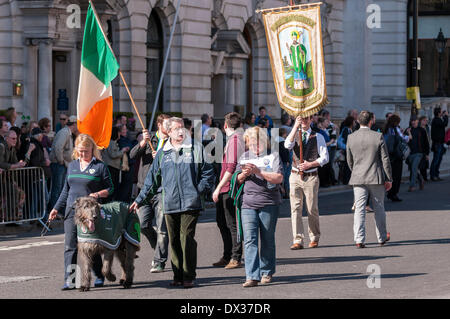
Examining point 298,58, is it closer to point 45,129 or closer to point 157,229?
point 157,229

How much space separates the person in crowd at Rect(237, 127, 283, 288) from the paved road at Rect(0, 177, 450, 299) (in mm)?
220

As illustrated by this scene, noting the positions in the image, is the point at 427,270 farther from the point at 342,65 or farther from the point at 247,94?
the point at 342,65

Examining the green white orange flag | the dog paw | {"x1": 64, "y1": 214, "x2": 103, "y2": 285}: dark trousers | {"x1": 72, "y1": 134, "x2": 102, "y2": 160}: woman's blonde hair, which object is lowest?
the dog paw

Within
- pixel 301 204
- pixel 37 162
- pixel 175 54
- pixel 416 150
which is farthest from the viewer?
pixel 175 54

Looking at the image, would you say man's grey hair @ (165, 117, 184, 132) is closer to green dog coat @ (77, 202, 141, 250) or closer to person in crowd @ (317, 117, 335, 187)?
green dog coat @ (77, 202, 141, 250)

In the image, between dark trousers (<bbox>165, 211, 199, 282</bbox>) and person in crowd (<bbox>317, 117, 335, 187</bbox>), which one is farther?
person in crowd (<bbox>317, 117, 335, 187</bbox>)

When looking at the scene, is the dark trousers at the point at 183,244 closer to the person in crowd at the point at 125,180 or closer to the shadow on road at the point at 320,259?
the shadow on road at the point at 320,259

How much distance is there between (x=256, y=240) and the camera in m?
11.2

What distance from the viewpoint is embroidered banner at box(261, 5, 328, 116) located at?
48.6ft

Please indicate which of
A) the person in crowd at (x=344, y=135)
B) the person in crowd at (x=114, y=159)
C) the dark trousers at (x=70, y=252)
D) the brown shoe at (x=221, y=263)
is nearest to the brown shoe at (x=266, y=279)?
the brown shoe at (x=221, y=263)

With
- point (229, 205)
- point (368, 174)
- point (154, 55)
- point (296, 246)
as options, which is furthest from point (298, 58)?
point (154, 55)

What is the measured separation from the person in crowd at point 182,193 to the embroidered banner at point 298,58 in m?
3.83

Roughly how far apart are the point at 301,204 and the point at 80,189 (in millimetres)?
4138

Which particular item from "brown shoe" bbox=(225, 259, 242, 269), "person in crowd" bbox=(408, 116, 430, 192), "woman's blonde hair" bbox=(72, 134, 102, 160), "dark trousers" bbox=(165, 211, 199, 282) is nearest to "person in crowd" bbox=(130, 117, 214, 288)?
"dark trousers" bbox=(165, 211, 199, 282)
